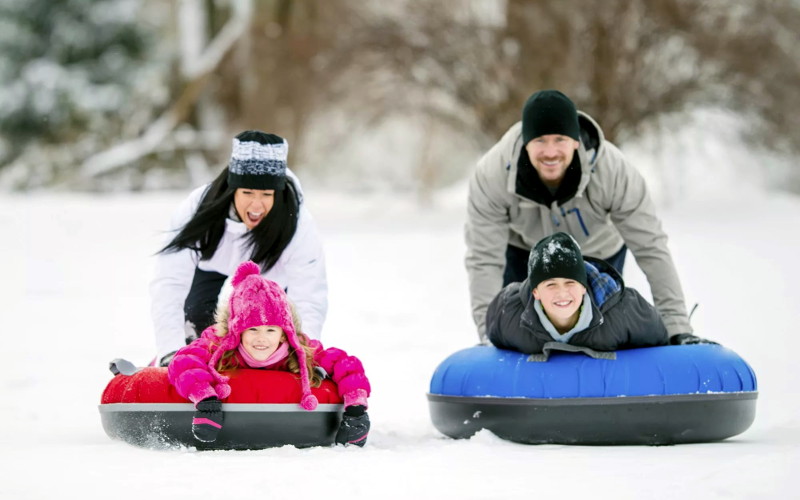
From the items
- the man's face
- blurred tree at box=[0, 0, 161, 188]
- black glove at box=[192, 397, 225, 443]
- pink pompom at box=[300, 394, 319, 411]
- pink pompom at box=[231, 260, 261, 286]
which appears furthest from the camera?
blurred tree at box=[0, 0, 161, 188]

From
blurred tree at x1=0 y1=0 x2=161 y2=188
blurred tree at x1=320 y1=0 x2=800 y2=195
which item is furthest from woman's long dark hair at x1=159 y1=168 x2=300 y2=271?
blurred tree at x1=0 y1=0 x2=161 y2=188

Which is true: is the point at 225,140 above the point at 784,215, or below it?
above

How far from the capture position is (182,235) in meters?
4.66

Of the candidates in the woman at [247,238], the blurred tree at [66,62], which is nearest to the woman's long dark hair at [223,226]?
the woman at [247,238]

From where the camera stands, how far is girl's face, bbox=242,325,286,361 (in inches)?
157

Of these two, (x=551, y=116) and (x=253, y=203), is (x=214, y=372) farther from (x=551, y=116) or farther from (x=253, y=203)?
(x=551, y=116)

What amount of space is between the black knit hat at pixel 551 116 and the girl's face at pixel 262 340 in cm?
142

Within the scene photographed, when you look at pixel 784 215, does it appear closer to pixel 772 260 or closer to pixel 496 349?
pixel 772 260

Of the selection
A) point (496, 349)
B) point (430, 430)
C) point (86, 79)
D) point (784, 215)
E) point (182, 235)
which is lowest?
point (430, 430)

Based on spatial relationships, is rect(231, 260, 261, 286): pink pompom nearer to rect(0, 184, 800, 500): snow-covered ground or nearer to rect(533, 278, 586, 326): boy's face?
rect(0, 184, 800, 500): snow-covered ground

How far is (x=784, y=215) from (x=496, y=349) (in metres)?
9.49

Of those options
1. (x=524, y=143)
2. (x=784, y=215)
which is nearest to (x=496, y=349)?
(x=524, y=143)

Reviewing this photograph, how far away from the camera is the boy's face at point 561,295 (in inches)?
161

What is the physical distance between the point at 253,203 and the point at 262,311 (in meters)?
0.74
